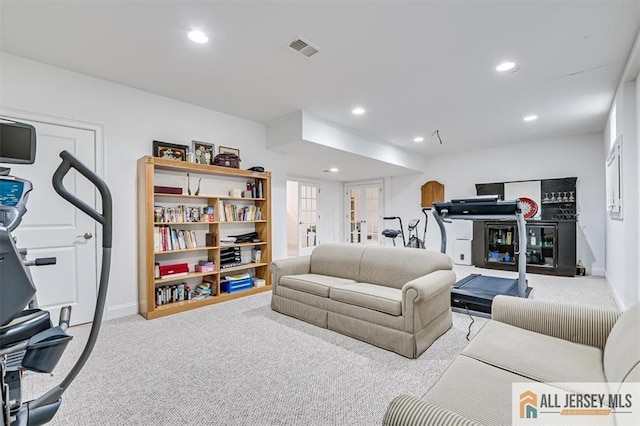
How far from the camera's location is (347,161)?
18.6ft

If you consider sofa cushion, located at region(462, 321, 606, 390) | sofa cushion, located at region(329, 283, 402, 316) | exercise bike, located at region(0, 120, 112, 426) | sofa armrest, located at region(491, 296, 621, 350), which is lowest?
sofa cushion, located at region(329, 283, 402, 316)

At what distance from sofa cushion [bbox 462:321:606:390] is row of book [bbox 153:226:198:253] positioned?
321cm

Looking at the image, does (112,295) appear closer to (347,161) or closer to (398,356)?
(398,356)

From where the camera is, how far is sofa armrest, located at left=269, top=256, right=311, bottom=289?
11.2ft

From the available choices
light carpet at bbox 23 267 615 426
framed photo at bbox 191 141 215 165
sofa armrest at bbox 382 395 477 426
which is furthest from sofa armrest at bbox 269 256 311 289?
sofa armrest at bbox 382 395 477 426

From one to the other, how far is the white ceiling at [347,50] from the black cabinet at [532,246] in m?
2.12

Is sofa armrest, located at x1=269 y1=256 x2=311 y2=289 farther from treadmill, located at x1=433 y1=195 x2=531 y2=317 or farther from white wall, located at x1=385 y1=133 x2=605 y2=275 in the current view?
white wall, located at x1=385 y1=133 x2=605 y2=275

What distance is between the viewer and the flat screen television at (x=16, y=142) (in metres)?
1.19

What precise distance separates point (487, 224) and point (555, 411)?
5.52 metres

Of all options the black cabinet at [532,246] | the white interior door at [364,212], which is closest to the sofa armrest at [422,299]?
the black cabinet at [532,246]

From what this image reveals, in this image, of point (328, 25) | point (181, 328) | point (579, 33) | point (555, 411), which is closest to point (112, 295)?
point (181, 328)

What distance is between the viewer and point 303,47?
256 cm

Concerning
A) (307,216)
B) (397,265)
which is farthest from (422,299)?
(307,216)

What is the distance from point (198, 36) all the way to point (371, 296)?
2.62 meters
